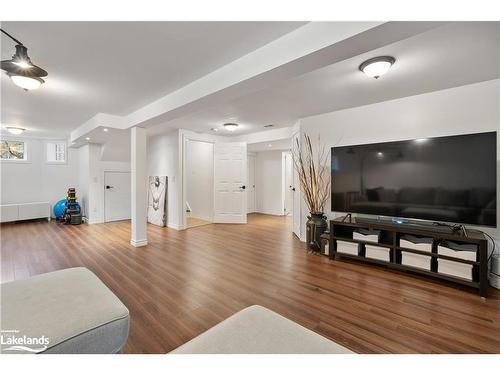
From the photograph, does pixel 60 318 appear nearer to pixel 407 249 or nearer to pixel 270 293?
pixel 270 293

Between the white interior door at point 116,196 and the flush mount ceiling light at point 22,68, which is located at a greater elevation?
the flush mount ceiling light at point 22,68

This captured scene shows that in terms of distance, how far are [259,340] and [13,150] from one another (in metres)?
8.39

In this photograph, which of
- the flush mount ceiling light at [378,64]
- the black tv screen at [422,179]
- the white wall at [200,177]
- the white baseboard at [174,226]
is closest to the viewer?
the flush mount ceiling light at [378,64]

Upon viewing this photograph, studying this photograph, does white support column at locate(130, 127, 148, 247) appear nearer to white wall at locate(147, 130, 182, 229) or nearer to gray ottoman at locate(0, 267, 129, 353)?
white wall at locate(147, 130, 182, 229)

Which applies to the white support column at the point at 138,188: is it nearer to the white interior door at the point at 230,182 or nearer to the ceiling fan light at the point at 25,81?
the ceiling fan light at the point at 25,81

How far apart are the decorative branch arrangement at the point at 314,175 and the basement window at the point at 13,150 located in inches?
290

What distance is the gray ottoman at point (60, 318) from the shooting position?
2.91ft

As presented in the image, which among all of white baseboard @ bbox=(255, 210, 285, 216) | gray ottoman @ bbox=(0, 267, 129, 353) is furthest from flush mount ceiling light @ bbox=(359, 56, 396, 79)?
white baseboard @ bbox=(255, 210, 285, 216)

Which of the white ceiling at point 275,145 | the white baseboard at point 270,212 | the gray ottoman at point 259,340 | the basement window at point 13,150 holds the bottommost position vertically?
the white baseboard at point 270,212

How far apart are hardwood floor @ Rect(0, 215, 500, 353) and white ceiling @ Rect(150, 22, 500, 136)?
2237 mm

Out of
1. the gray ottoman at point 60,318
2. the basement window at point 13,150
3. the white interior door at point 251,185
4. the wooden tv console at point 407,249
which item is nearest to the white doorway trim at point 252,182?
the white interior door at point 251,185

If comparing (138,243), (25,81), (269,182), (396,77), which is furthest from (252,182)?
(25,81)

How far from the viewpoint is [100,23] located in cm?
168
